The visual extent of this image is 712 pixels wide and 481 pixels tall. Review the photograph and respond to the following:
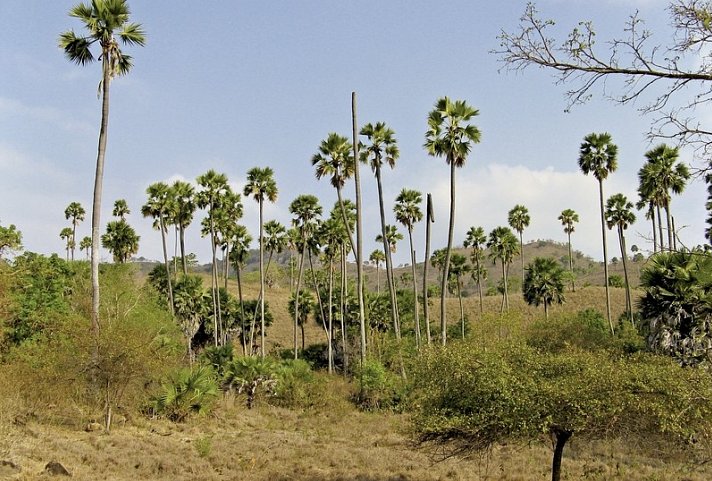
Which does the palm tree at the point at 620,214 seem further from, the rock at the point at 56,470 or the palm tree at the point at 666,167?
the rock at the point at 56,470

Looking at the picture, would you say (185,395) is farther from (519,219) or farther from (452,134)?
(519,219)

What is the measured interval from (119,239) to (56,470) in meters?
42.2

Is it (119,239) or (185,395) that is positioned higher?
(119,239)

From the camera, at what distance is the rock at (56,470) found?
17219mm

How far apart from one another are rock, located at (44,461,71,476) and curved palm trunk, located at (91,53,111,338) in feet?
23.0

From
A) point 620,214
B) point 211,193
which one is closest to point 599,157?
point 620,214

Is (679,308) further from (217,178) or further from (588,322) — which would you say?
(217,178)

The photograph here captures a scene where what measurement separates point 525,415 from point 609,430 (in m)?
2.51

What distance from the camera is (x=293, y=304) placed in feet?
206

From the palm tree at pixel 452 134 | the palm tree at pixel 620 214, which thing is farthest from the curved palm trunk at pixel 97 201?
the palm tree at pixel 620 214

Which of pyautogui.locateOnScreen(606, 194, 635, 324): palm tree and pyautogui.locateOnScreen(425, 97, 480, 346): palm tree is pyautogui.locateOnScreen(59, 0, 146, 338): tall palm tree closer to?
pyautogui.locateOnScreen(425, 97, 480, 346): palm tree

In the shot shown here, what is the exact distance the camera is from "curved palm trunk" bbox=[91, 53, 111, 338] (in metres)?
25.2

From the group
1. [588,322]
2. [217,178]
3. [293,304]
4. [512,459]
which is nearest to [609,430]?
[512,459]

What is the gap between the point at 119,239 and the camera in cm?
5656
